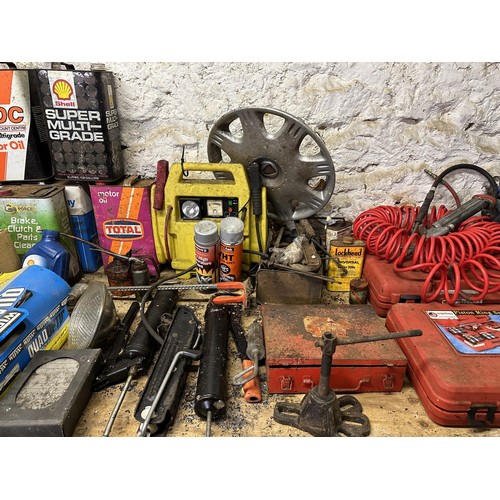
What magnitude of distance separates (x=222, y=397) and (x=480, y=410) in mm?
654

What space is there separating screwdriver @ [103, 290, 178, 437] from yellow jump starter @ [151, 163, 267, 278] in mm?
302

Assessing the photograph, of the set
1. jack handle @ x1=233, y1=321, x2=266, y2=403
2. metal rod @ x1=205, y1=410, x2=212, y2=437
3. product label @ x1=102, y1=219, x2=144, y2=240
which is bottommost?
metal rod @ x1=205, y1=410, x2=212, y2=437

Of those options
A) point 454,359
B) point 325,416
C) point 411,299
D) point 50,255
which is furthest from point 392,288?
point 50,255

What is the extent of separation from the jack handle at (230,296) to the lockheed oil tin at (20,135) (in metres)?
0.91

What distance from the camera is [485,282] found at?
1.21 m

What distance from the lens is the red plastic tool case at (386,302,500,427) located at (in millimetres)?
917

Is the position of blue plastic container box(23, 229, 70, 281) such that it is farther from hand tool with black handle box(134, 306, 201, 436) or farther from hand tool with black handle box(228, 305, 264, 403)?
hand tool with black handle box(228, 305, 264, 403)

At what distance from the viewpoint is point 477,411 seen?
0.92 m

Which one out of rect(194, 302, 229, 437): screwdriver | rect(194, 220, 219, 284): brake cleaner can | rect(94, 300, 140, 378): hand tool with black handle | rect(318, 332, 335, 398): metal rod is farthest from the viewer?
rect(194, 220, 219, 284): brake cleaner can

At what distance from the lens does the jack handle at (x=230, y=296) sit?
4.18 feet

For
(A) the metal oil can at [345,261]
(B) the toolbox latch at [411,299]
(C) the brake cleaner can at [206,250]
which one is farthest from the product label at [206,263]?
(B) the toolbox latch at [411,299]

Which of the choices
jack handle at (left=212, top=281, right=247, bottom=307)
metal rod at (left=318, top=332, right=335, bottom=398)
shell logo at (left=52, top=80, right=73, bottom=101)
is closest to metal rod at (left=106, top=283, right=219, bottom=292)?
jack handle at (left=212, top=281, right=247, bottom=307)

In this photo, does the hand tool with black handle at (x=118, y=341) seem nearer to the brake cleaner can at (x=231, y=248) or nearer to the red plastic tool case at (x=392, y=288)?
the brake cleaner can at (x=231, y=248)

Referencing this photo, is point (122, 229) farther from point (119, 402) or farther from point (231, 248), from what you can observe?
point (119, 402)
